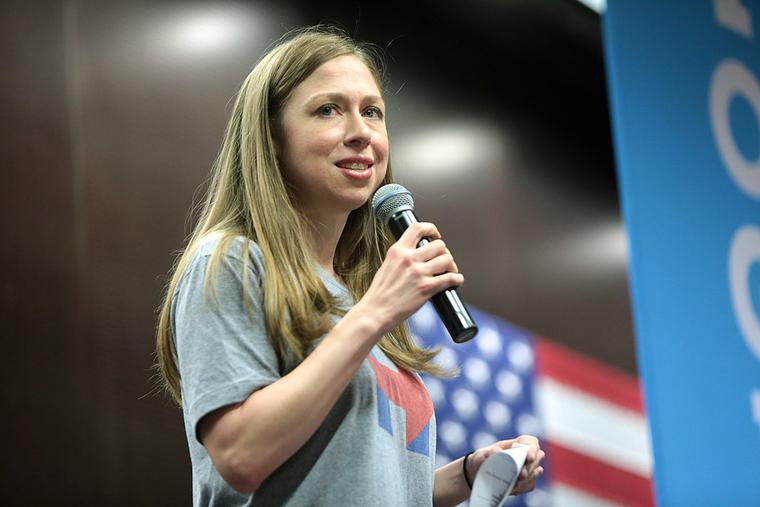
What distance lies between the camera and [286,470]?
122 centimetres

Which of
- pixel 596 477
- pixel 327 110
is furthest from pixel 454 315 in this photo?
pixel 596 477

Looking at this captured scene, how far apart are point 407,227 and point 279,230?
0.63ft

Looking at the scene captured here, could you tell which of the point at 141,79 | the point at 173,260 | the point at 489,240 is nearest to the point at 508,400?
the point at 489,240

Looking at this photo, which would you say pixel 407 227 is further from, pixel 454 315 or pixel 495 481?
pixel 495 481

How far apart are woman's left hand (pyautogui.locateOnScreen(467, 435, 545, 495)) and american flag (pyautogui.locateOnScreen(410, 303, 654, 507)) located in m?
1.78

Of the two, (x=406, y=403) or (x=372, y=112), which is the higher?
(x=372, y=112)

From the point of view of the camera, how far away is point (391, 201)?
145 centimetres

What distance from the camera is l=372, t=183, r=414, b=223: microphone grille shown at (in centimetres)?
144

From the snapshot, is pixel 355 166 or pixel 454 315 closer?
pixel 454 315

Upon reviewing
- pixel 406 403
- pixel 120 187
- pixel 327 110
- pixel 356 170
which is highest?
pixel 120 187

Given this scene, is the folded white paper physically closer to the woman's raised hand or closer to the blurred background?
the woman's raised hand

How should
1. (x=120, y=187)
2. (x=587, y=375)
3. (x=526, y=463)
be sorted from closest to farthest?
(x=526, y=463)
(x=120, y=187)
(x=587, y=375)

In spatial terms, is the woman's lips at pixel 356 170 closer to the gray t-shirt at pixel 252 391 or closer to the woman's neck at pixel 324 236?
the woman's neck at pixel 324 236

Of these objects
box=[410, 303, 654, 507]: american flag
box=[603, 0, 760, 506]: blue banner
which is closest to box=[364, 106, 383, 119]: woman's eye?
box=[603, 0, 760, 506]: blue banner
